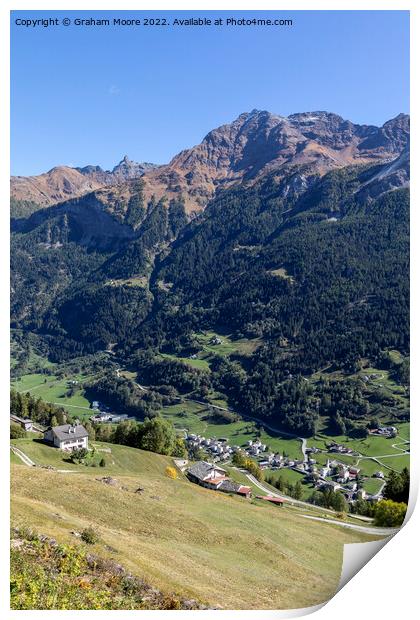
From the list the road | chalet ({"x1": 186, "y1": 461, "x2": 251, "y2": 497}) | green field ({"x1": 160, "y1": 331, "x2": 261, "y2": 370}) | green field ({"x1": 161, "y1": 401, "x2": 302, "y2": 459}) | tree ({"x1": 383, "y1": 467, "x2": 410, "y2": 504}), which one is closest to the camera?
tree ({"x1": 383, "y1": 467, "x2": 410, "y2": 504})

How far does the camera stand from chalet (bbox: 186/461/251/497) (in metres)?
36.4

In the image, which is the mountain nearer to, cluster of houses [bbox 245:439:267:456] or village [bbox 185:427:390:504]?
cluster of houses [bbox 245:439:267:456]

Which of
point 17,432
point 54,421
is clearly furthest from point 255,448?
point 17,432

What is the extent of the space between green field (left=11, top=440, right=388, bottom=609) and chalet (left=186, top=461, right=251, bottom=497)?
37.9 feet

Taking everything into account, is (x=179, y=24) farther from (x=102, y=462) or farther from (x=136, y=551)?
(x=102, y=462)

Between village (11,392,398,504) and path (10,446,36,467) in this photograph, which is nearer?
path (10,446,36,467)

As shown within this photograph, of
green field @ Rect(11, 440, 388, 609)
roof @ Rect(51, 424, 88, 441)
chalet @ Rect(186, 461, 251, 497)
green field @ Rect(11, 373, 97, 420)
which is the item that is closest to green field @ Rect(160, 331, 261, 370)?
green field @ Rect(11, 373, 97, 420)

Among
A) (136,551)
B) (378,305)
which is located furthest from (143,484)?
(378,305)

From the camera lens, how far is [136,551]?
15.2 metres

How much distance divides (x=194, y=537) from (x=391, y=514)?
8178mm

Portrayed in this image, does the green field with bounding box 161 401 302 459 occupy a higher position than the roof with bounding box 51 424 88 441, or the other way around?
the roof with bounding box 51 424 88 441

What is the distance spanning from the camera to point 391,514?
800 inches

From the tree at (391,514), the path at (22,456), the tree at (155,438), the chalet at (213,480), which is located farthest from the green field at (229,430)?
the tree at (391,514)

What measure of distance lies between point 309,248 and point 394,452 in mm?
102405
